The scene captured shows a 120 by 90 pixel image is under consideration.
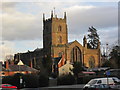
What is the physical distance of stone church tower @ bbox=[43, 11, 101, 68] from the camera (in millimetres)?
125312

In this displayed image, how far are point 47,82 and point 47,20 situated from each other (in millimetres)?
73223

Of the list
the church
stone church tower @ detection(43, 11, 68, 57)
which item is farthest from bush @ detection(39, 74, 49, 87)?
stone church tower @ detection(43, 11, 68, 57)

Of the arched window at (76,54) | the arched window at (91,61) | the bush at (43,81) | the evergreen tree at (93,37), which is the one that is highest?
the evergreen tree at (93,37)

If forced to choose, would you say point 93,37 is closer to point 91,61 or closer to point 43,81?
point 91,61

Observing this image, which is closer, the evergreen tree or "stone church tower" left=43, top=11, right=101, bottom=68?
"stone church tower" left=43, top=11, right=101, bottom=68

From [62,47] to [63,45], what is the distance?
3.20ft

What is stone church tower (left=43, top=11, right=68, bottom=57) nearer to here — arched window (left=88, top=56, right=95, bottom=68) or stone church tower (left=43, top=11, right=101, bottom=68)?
stone church tower (left=43, top=11, right=101, bottom=68)

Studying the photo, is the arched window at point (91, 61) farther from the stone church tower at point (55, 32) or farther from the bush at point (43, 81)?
the bush at point (43, 81)

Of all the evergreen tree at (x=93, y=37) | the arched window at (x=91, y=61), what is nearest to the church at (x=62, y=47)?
the arched window at (x=91, y=61)

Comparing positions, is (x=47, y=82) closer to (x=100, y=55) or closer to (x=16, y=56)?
(x=100, y=55)

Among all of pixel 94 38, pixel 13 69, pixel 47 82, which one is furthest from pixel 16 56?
pixel 47 82

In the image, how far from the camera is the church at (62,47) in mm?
125312

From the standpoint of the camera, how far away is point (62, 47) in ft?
413

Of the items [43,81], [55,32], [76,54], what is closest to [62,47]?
[76,54]
